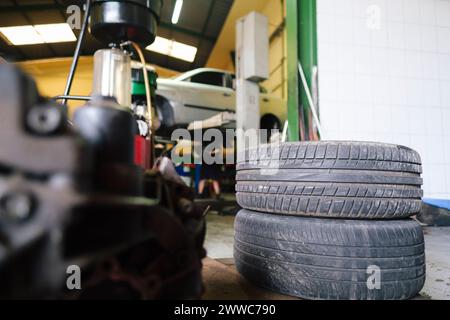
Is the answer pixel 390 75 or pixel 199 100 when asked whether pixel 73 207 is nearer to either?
pixel 390 75

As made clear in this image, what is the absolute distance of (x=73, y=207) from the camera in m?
0.28

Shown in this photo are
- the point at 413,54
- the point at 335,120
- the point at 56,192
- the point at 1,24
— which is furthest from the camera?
the point at 1,24

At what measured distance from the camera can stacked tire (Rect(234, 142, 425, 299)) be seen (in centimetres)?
78

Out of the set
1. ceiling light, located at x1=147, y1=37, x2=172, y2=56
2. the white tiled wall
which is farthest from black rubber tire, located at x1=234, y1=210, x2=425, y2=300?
ceiling light, located at x1=147, y1=37, x2=172, y2=56

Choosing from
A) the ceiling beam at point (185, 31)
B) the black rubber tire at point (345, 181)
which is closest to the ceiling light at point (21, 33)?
the ceiling beam at point (185, 31)

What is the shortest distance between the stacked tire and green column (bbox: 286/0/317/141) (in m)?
1.18

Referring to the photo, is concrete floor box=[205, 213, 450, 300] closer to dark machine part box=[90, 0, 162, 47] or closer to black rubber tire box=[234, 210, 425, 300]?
black rubber tire box=[234, 210, 425, 300]

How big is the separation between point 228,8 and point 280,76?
5.54ft

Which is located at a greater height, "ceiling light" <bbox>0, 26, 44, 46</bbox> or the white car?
"ceiling light" <bbox>0, 26, 44, 46</bbox>

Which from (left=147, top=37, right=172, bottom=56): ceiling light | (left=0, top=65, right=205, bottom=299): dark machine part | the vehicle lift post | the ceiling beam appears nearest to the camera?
(left=0, top=65, right=205, bottom=299): dark machine part

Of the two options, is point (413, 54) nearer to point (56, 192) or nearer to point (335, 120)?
point (335, 120)

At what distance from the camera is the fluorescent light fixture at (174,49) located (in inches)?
285

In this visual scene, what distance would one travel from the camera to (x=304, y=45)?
6.72 feet
